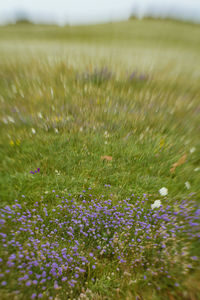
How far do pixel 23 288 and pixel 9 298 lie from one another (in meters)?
0.12

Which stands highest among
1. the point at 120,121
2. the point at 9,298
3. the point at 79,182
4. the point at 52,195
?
→ the point at 120,121

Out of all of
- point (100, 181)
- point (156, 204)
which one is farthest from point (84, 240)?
point (156, 204)

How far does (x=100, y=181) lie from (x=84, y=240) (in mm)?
801

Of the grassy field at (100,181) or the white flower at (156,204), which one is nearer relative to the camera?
the grassy field at (100,181)

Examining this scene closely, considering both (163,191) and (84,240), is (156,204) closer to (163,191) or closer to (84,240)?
(163,191)

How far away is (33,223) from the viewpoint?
240 cm

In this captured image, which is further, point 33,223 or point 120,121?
point 120,121

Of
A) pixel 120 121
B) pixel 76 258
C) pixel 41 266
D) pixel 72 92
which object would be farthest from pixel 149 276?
pixel 72 92

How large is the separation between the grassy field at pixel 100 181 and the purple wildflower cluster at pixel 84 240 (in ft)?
0.04

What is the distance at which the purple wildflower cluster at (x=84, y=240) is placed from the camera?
6.59 ft

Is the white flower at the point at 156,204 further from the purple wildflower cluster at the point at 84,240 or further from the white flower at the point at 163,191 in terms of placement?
the white flower at the point at 163,191

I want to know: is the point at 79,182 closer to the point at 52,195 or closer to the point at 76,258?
the point at 52,195

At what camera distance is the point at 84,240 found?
245 cm

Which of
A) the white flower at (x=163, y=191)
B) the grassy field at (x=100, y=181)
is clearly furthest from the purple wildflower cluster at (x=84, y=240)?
the white flower at (x=163, y=191)
